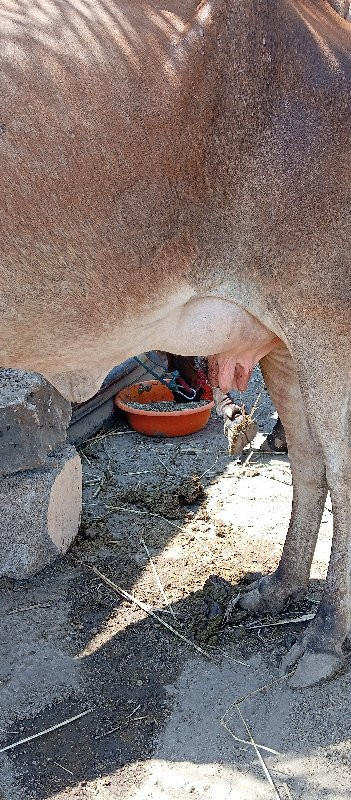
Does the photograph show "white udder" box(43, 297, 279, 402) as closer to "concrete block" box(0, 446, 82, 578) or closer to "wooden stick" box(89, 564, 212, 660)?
"concrete block" box(0, 446, 82, 578)

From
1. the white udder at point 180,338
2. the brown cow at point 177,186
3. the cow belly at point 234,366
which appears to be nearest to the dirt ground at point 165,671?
the brown cow at point 177,186

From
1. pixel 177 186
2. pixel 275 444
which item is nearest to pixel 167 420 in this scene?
pixel 275 444

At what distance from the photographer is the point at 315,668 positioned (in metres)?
2.97

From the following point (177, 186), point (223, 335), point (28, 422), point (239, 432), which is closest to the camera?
point (177, 186)

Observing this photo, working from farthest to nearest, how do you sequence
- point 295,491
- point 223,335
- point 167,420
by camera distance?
point 167,420 < point 295,491 < point 223,335

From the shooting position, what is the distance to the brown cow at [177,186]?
92.0 inches

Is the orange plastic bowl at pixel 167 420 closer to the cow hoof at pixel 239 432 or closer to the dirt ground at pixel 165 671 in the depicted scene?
the cow hoof at pixel 239 432

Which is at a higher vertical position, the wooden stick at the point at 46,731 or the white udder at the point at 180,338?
the white udder at the point at 180,338

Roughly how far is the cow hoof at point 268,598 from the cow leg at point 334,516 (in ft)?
1.18

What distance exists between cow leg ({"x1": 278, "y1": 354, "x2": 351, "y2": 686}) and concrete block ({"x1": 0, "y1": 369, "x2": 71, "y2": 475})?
1322mm

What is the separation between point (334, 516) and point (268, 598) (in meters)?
0.67

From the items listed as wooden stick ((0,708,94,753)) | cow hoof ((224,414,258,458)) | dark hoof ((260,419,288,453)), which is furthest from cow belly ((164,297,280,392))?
dark hoof ((260,419,288,453))

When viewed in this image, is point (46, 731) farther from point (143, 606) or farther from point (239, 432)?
point (239, 432)

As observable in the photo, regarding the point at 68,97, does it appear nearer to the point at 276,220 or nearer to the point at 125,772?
the point at 276,220
